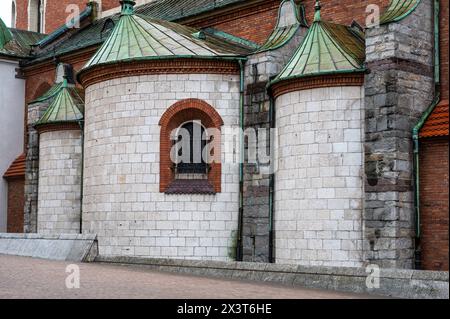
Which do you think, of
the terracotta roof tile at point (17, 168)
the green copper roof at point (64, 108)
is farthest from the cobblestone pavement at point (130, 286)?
the terracotta roof tile at point (17, 168)

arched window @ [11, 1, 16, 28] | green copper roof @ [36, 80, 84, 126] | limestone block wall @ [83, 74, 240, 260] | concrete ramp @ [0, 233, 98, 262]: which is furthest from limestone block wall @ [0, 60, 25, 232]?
limestone block wall @ [83, 74, 240, 260]

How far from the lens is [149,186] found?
2016 centimetres

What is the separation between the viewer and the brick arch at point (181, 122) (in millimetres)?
20188

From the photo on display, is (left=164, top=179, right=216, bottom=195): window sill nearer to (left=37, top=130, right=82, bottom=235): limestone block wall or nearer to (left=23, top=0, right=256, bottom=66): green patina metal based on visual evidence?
(left=23, top=0, right=256, bottom=66): green patina metal

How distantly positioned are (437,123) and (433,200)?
1.73 metres

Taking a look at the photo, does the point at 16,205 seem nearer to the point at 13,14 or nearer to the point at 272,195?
the point at 13,14

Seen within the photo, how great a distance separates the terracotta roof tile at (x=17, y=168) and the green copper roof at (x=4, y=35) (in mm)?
5179

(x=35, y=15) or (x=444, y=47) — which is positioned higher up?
(x=35, y=15)

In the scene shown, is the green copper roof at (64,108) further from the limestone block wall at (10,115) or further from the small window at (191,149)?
the limestone block wall at (10,115)

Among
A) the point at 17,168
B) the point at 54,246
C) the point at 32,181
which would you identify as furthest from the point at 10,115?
the point at 54,246

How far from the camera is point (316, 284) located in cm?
1369

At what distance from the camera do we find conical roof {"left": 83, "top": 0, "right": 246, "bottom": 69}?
810 inches

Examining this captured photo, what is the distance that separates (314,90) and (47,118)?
35.0ft
